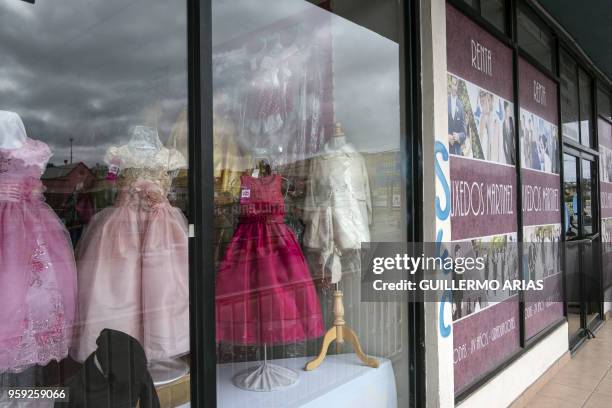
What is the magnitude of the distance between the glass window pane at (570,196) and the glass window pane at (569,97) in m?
0.27

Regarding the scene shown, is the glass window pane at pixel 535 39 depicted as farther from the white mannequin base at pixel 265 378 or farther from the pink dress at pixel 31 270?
the pink dress at pixel 31 270

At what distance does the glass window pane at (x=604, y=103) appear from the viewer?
5.64 meters

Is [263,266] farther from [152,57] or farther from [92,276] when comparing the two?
[152,57]

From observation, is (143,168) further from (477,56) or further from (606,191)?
(606,191)

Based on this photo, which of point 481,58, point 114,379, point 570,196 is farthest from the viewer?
point 570,196

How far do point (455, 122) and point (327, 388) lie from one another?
5.10 feet

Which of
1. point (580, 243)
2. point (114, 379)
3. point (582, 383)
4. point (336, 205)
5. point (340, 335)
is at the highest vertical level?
point (336, 205)

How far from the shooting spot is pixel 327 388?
81.6 inches

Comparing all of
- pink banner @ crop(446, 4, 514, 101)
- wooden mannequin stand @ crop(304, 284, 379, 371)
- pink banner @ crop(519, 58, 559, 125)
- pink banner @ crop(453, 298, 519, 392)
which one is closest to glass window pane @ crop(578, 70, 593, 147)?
pink banner @ crop(519, 58, 559, 125)

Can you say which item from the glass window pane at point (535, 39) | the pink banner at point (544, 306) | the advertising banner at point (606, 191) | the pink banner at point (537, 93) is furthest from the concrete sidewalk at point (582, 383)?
the glass window pane at point (535, 39)

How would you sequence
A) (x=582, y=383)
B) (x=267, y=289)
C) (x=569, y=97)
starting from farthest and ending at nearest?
(x=569, y=97) → (x=582, y=383) → (x=267, y=289)

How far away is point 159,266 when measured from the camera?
62.7 inches

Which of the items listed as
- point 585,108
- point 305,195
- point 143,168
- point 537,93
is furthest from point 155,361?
point 585,108

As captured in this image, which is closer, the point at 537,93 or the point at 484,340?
the point at 484,340
